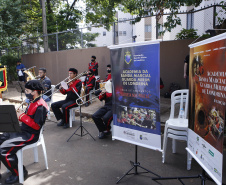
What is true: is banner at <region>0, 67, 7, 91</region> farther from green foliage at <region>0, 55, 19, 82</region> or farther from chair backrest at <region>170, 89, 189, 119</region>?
green foliage at <region>0, 55, 19, 82</region>

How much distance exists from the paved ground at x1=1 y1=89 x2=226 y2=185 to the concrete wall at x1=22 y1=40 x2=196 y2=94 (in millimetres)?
4328

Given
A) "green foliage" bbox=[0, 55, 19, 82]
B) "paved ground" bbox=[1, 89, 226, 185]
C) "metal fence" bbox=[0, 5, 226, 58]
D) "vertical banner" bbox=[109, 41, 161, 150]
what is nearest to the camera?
"vertical banner" bbox=[109, 41, 161, 150]

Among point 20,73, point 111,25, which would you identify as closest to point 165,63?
point 111,25

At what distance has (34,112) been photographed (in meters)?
3.52

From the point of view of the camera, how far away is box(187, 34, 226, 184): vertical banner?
7.07ft

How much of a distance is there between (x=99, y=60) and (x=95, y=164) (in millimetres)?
7290

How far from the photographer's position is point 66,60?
12328 millimetres

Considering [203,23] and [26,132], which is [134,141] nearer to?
[26,132]

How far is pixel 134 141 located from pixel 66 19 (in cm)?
1630

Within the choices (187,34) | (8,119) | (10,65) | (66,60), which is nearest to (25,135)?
(8,119)

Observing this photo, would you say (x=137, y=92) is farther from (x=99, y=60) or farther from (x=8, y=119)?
(x=99, y=60)

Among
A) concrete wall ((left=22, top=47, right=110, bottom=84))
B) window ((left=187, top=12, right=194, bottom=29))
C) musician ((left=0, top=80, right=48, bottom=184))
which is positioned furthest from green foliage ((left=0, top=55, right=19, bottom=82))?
musician ((left=0, top=80, right=48, bottom=184))

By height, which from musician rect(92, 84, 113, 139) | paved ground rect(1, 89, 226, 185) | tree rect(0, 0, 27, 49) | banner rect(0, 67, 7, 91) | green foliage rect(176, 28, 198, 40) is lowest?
paved ground rect(1, 89, 226, 185)

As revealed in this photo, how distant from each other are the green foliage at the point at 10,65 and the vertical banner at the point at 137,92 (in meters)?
15.1
